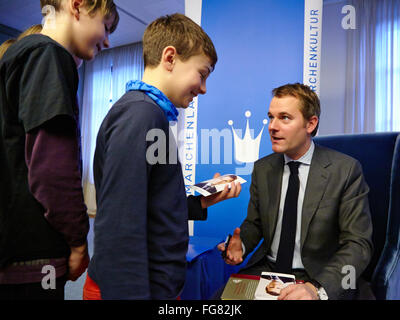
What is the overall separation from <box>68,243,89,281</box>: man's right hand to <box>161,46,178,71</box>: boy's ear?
2.17 ft

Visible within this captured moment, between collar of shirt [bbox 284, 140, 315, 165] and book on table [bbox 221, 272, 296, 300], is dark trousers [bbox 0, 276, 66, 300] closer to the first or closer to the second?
book on table [bbox 221, 272, 296, 300]

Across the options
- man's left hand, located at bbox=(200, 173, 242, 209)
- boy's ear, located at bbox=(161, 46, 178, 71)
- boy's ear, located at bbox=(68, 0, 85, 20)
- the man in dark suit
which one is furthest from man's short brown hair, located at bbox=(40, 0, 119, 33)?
the man in dark suit

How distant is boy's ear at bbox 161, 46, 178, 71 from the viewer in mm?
900

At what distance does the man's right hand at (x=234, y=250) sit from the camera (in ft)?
4.32

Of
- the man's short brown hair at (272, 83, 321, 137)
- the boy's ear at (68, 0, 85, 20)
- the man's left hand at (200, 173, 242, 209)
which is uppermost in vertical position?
the boy's ear at (68, 0, 85, 20)

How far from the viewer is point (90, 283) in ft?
2.76

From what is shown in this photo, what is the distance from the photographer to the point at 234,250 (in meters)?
1.35

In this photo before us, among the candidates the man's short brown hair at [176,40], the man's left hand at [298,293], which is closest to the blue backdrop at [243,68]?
the man's left hand at [298,293]

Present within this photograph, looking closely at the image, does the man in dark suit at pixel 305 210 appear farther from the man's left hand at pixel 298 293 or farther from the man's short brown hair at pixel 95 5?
the man's short brown hair at pixel 95 5

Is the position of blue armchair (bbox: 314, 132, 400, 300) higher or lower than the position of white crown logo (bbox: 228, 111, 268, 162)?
lower

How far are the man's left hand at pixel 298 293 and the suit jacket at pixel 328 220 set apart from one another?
9 cm
